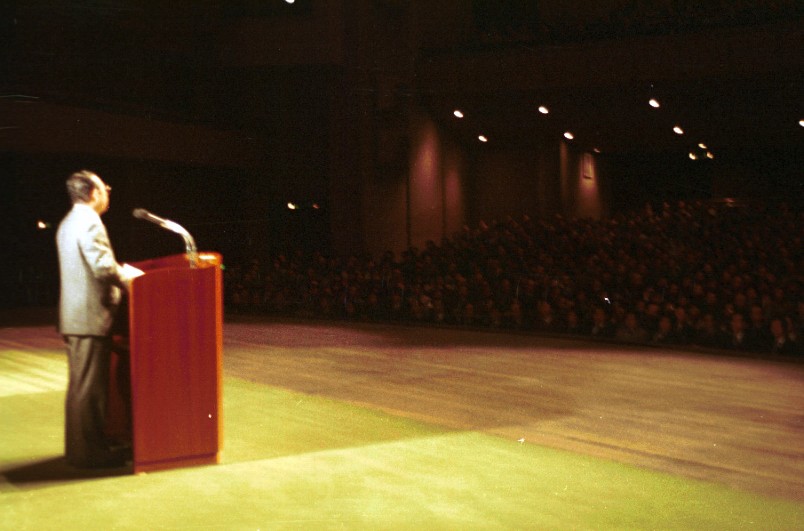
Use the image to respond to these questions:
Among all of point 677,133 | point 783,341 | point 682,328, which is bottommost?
point 783,341

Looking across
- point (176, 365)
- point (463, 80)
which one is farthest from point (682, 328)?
point (463, 80)

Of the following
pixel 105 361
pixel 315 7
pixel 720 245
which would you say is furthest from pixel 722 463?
pixel 315 7

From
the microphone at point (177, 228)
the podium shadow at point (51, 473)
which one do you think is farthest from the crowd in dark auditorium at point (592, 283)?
the podium shadow at point (51, 473)

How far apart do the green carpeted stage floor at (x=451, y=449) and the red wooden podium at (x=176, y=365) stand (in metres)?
0.14

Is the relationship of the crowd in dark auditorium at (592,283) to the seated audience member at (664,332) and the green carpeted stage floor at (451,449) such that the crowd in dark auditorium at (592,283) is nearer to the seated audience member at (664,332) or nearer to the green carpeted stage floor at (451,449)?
the seated audience member at (664,332)

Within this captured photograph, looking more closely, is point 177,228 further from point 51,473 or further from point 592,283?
point 592,283

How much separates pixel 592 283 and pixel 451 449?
6.08m

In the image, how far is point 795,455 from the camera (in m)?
4.78

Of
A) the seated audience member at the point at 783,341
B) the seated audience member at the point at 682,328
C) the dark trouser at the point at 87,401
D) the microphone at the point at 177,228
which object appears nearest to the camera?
the microphone at the point at 177,228

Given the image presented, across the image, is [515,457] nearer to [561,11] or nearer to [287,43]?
[287,43]

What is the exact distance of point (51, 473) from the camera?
4.06m

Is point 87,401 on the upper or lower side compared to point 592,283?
lower

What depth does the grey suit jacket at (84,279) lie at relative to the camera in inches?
153

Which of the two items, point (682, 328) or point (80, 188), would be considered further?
point (682, 328)
